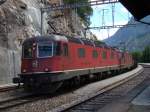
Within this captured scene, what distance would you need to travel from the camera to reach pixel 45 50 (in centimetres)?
2184

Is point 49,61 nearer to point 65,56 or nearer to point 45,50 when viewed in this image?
point 45,50

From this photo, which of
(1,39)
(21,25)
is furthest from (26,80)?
(21,25)

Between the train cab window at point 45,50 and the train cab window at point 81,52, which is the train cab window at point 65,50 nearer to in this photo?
the train cab window at point 45,50

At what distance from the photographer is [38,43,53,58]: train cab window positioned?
21641 millimetres

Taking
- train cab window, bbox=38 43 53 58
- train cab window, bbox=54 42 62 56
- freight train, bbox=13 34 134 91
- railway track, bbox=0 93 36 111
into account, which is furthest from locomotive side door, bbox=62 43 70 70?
railway track, bbox=0 93 36 111

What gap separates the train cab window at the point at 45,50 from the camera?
71.0ft

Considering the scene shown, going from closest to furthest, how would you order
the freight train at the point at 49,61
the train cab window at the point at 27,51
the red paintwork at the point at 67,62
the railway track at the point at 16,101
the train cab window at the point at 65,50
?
the railway track at the point at 16,101, the freight train at the point at 49,61, the red paintwork at the point at 67,62, the train cab window at the point at 27,51, the train cab window at the point at 65,50

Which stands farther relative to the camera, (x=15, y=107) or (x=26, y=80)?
(x=26, y=80)

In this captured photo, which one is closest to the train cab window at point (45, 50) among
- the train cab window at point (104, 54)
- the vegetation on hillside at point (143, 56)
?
the train cab window at point (104, 54)

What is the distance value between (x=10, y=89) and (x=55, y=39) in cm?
475

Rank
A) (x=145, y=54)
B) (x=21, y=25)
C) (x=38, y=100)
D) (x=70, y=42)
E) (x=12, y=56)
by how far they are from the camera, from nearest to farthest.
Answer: (x=38, y=100) < (x=70, y=42) < (x=12, y=56) < (x=21, y=25) < (x=145, y=54)

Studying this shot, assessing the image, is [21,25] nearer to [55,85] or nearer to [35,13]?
[35,13]

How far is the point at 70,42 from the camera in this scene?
2336 centimetres

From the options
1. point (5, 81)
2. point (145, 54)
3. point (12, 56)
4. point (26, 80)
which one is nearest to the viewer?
point (26, 80)
